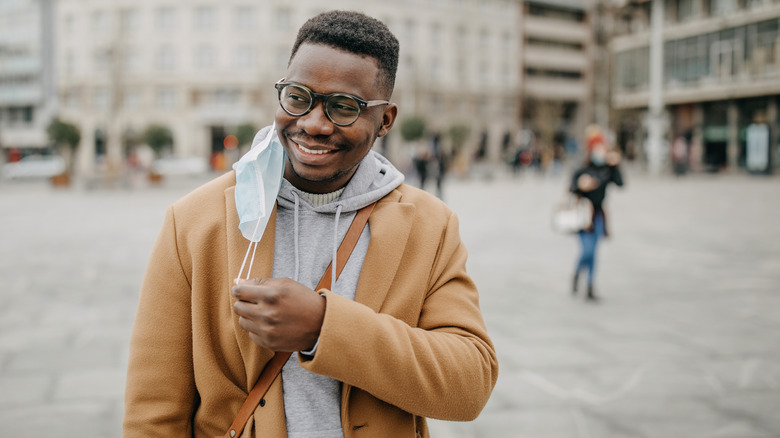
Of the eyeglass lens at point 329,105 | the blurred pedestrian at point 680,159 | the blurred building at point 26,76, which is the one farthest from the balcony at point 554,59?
the eyeglass lens at point 329,105

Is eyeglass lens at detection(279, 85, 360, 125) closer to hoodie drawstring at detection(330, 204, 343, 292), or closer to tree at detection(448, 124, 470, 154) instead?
hoodie drawstring at detection(330, 204, 343, 292)

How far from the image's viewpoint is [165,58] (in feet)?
162

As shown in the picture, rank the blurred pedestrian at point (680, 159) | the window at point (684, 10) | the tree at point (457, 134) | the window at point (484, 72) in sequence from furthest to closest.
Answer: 1. the window at point (484, 72)
2. the tree at point (457, 134)
3. the window at point (684, 10)
4. the blurred pedestrian at point (680, 159)

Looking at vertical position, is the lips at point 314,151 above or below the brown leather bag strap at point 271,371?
above

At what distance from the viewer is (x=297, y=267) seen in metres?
1.56

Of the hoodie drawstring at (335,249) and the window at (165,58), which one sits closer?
the hoodie drawstring at (335,249)

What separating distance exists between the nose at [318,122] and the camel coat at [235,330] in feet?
0.81

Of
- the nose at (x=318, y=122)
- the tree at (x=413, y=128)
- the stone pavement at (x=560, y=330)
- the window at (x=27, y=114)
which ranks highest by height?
the window at (x=27, y=114)

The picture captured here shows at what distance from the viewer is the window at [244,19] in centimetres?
4881

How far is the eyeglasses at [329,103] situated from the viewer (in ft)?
4.93

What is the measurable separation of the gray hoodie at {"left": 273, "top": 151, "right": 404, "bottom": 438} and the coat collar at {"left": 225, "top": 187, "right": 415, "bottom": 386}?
0.04 metres

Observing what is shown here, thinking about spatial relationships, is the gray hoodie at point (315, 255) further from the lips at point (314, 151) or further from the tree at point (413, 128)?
the tree at point (413, 128)

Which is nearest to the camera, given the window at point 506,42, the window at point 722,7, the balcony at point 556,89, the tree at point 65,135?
the window at point 722,7

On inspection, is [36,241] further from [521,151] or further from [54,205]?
[521,151]
